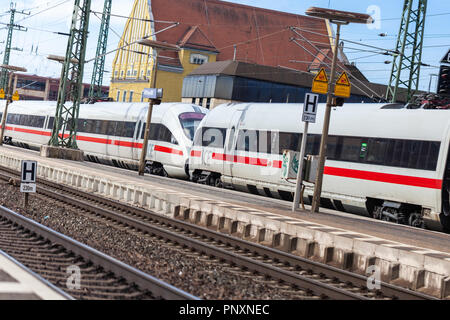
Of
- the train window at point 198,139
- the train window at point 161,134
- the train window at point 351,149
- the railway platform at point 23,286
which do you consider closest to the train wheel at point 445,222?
the train window at point 351,149

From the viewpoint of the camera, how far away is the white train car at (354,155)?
17.4 metres

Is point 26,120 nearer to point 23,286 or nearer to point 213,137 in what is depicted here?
point 213,137

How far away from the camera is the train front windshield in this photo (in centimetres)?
2777

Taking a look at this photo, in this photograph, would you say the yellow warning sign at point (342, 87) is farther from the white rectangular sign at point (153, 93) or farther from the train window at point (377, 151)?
the white rectangular sign at point (153, 93)

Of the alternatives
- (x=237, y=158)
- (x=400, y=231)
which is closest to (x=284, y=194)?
(x=237, y=158)

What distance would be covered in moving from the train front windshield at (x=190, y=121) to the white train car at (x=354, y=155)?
1.46 m

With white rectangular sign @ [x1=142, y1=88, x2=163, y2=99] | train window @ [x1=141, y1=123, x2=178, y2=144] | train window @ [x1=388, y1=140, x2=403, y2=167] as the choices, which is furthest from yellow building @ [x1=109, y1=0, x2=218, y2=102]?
train window @ [x1=388, y1=140, x2=403, y2=167]

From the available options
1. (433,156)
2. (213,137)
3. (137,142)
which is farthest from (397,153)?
(137,142)

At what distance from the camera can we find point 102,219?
15422 mm

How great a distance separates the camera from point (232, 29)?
77.5m

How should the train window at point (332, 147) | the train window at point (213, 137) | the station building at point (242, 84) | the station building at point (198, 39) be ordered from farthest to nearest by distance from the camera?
the station building at point (198, 39)
the station building at point (242, 84)
the train window at point (213, 137)
the train window at point (332, 147)

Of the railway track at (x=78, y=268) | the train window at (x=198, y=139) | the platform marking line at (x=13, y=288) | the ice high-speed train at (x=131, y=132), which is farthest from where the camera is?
the ice high-speed train at (x=131, y=132)

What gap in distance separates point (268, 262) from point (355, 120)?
9519 millimetres

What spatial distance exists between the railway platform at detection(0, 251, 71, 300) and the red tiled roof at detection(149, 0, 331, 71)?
6617cm
